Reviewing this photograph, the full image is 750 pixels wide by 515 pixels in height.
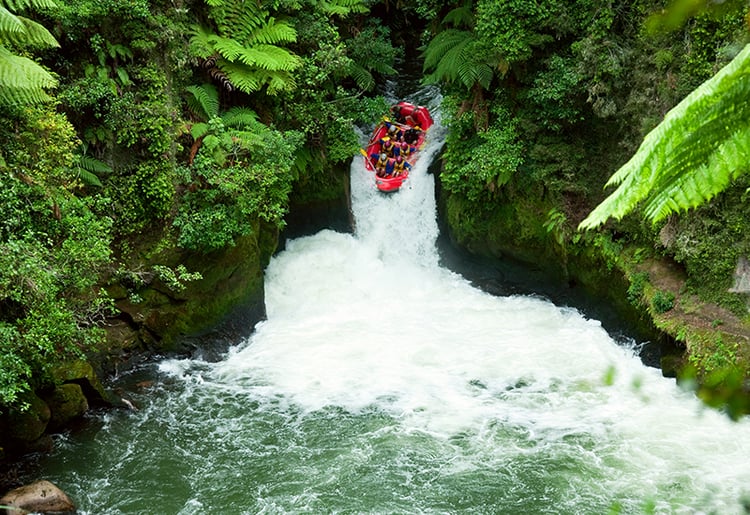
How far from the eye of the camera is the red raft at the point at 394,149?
14453mm

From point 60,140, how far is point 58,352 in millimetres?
2648

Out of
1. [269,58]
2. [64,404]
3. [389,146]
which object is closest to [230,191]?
[269,58]

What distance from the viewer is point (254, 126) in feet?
37.8

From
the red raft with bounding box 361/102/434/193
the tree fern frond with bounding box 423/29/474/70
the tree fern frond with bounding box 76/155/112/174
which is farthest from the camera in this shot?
the red raft with bounding box 361/102/434/193

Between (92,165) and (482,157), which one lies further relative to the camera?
(482,157)

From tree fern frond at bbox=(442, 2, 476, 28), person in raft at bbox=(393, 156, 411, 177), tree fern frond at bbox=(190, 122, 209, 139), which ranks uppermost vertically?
tree fern frond at bbox=(442, 2, 476, 28)

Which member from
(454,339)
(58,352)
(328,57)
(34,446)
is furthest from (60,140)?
(454,339)

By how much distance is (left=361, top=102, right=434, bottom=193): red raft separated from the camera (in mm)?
14453

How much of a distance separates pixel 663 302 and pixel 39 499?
8.23m

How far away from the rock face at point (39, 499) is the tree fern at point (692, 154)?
7.52m

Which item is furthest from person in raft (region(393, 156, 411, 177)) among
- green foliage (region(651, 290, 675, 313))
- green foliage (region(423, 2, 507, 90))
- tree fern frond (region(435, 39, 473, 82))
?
green foliage (region(651, 290, 675, 313))

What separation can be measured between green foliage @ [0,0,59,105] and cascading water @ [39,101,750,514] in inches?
161

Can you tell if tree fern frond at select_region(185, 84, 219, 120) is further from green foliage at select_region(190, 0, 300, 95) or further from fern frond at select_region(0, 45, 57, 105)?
fern frond at select_region(0, 45, 57, 105)

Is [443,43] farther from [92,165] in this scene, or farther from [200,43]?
[92,165]
